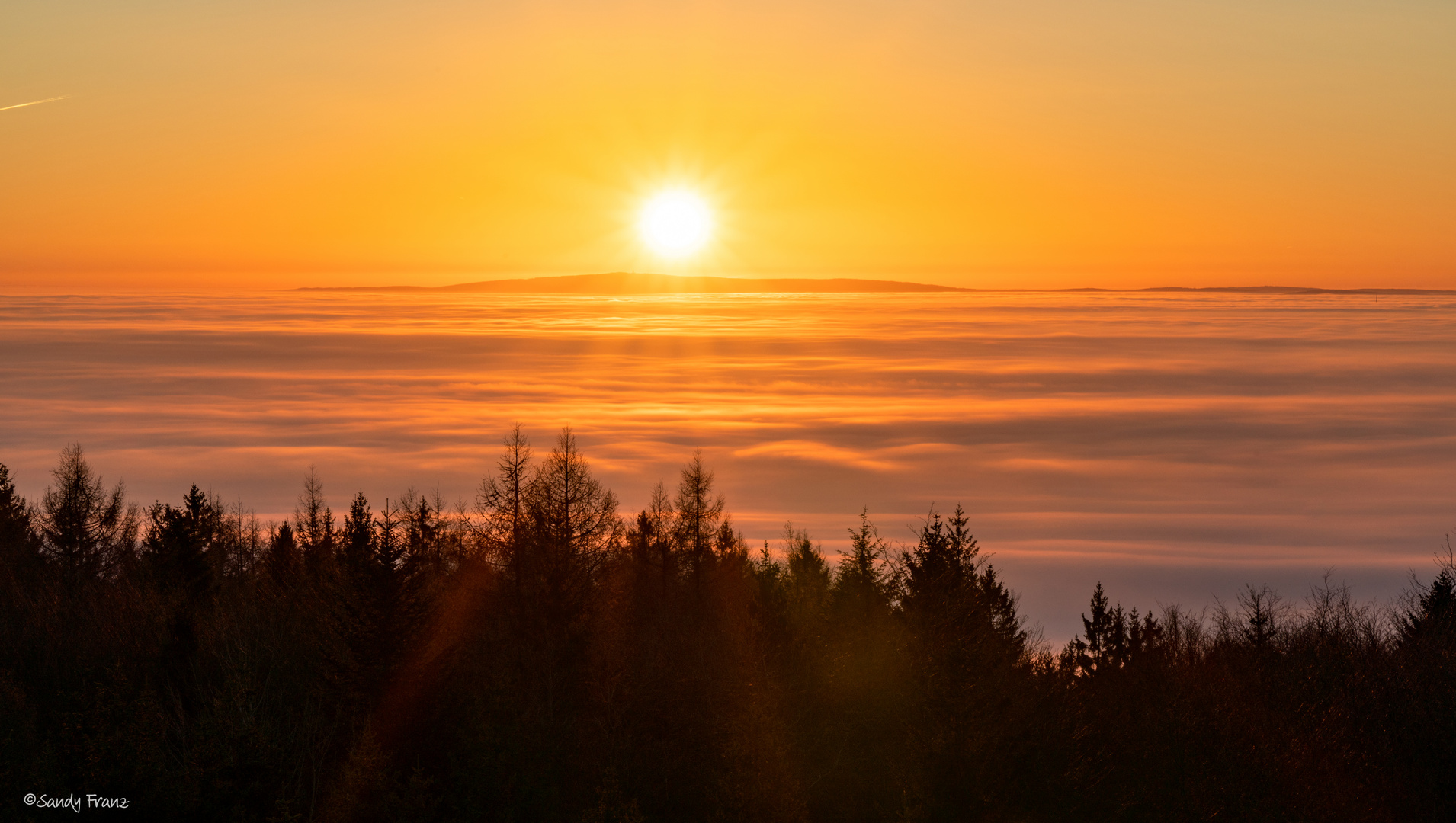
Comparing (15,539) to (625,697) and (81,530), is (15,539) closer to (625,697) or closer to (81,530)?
(81,530)

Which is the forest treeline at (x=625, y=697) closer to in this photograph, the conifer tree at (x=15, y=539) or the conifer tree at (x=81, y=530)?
the conifer tree at (x=15, y=539)

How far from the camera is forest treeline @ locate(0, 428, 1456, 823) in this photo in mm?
32250

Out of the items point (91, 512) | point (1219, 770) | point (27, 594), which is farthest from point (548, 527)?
point (91, 512)

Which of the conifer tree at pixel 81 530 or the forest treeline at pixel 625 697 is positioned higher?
the conifer tree at pixel 81 530

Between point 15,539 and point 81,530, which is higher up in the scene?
point 81,530

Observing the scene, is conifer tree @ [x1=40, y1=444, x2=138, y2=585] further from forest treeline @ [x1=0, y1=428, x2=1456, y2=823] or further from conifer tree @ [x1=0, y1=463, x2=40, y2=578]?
forest treeline @ [x1=0, y1=428, x2=1456, y2=823]

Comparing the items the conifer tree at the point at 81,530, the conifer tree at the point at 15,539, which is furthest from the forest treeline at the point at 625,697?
the conifer tree at the point at 81,530

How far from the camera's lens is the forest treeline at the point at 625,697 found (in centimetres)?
3225

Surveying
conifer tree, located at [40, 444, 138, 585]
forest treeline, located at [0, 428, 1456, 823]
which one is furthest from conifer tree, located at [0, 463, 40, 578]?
conifer tree, located at [40, 444, 138, 585]

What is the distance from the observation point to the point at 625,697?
136ft

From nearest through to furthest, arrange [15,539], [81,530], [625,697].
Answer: [625,697] < [15,539] < [81,530]

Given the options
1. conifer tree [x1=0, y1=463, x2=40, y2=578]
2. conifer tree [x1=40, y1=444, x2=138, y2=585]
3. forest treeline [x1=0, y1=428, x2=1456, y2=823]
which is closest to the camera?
forest treeline [x1=0, y1=428, x2=1456, y2=823]

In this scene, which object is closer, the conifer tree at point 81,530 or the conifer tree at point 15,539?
the conifer tree at point 15,539

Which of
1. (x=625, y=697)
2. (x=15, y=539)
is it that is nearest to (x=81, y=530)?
(x=15, y=539)
